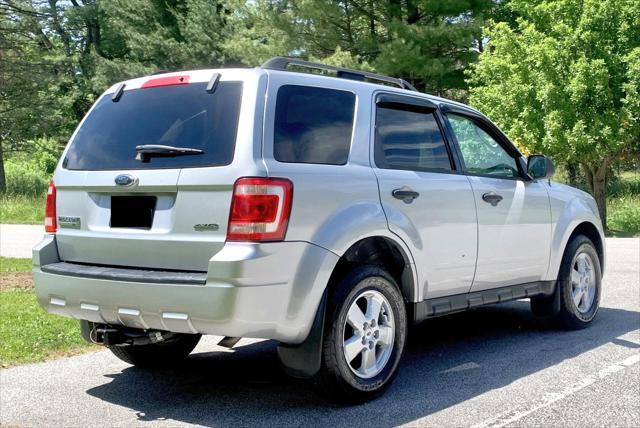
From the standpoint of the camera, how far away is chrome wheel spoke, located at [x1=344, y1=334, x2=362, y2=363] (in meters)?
4.61

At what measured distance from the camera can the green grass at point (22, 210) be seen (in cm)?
2603

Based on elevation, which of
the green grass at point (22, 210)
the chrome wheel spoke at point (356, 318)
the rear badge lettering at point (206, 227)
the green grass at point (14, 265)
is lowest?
the green grass at point (22, 210)

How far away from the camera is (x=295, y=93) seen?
4645 millimetres

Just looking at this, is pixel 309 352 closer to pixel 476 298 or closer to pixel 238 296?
pixel 238 296

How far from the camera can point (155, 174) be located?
14.6 ft

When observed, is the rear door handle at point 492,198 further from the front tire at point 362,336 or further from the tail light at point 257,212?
the tail light at point 257,212

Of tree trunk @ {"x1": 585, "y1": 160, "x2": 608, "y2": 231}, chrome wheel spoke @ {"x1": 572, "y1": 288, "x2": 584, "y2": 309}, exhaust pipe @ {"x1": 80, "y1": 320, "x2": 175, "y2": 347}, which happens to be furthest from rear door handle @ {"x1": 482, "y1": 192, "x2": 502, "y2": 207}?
tree trunk @ {"x1": 585, "y1": 160, "x2": 608, "y2": 231}

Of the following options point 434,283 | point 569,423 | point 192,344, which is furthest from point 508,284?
point 192,344

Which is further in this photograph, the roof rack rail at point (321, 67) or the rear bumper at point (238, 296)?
the roof rack rail at point (321, 67)

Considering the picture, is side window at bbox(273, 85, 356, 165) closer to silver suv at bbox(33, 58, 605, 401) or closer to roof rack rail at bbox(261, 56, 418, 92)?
silver suv at bbox(33, 58, 605, 401)

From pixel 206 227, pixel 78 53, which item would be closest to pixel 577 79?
pixel 206 227

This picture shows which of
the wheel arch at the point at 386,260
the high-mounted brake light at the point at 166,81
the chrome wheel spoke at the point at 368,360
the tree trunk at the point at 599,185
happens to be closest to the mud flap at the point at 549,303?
the wheel arch at the point at 386,260

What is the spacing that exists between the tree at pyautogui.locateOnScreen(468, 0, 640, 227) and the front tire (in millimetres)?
15154

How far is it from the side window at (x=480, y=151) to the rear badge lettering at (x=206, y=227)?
7.68 feet
